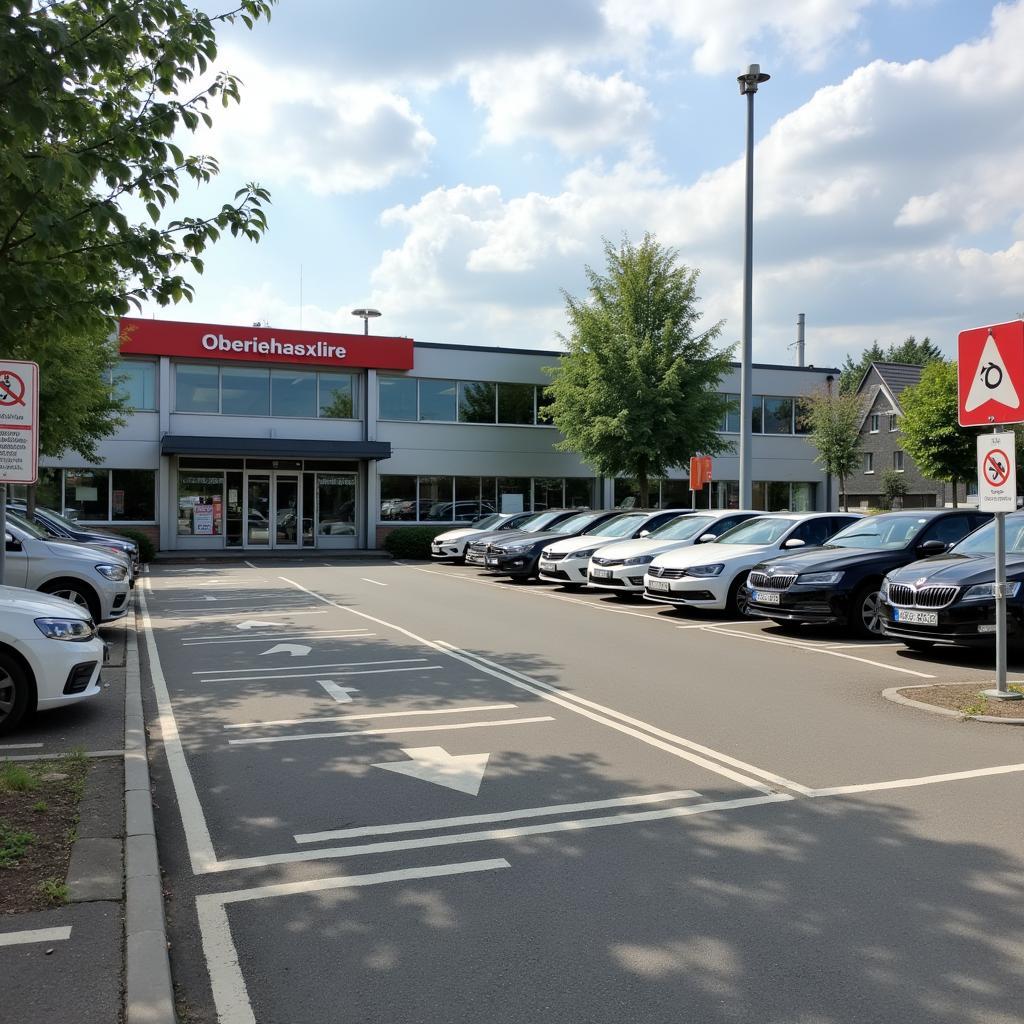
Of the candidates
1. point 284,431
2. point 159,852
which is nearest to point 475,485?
point 284,431

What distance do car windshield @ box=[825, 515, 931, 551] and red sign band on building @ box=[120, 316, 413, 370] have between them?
22165mm

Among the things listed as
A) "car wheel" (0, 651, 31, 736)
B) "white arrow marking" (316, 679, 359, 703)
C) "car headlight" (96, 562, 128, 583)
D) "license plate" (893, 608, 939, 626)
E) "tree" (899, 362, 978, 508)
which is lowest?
"white arrow marking" (316, 679, 359, 703)

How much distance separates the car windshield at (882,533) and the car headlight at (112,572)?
30.0 feet

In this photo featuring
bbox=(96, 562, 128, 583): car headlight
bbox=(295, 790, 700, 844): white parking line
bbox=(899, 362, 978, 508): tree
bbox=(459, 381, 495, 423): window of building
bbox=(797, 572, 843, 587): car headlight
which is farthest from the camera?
bbox=(899, 362, 978, 508): tree

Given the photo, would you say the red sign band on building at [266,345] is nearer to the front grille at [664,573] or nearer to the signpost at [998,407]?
the front grille at [664,573]

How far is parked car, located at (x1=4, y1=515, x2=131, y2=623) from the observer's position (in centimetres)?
1195

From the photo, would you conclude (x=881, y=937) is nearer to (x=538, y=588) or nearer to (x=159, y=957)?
(x=159, y=957)

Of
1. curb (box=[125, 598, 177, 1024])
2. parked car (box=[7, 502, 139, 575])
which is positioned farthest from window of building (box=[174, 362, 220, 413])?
curb (box=[125, 598, 177, 1024])

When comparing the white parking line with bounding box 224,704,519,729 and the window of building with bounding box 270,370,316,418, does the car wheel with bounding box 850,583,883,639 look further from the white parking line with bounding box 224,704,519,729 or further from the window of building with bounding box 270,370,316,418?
the window of building with bounding box 270,370,316,418

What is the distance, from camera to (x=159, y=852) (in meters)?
4.97

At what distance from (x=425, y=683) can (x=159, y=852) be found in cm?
467

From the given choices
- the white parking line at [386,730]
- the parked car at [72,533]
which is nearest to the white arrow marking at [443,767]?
the white parking line at [386,730]

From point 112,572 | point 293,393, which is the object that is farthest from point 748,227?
point 293,393

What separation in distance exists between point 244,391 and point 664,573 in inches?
824
